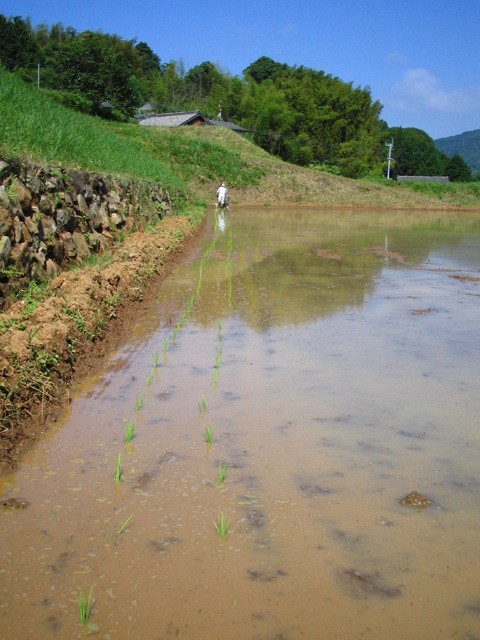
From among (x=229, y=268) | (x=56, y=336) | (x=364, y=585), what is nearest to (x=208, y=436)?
(x=364, y=585)

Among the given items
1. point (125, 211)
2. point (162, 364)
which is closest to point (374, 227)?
point (125, 211)

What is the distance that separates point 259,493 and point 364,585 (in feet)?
2.65

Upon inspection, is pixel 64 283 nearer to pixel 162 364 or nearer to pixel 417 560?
pixel 162 364

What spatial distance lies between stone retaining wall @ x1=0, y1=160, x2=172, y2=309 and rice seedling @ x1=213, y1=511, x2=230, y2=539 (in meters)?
3.44

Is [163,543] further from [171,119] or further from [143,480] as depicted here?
[171,119]

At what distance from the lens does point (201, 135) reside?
4288 centimetres

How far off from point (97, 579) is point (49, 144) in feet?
25.6

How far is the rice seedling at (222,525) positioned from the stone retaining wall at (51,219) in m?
3.44

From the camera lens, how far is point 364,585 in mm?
2373

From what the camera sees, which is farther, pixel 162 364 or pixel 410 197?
pixel 410 197

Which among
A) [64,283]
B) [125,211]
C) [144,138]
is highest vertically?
[144,138]

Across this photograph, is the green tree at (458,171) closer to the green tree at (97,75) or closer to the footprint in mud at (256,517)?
the green tree at (97,75)

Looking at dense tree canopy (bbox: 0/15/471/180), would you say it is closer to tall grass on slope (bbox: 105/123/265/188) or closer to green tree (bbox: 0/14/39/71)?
green tree (bbox: 0/14/39/71)

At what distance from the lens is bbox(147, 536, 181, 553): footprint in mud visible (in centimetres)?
259
